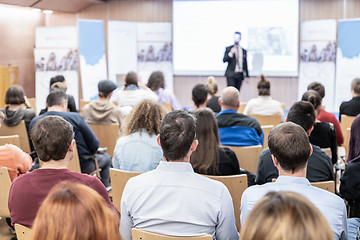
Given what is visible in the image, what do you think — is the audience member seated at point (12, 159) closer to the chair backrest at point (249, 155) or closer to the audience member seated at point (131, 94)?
the chair backrest at point (249, 155)

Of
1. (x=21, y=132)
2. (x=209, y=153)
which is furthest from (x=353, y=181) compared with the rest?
(x=21, y=132)

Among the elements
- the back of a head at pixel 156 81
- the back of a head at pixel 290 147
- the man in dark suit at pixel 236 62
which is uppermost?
the man in dark suit at pixel 236 62

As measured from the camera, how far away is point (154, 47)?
1111 centimetres

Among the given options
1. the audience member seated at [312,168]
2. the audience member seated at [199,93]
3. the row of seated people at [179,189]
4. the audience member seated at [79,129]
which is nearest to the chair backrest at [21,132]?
the audience member seated at [79,129]

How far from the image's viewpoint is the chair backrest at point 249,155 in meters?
3.91

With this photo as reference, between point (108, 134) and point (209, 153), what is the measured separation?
7.53ft

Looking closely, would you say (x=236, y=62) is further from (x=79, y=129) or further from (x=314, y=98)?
(x=79, y=129)

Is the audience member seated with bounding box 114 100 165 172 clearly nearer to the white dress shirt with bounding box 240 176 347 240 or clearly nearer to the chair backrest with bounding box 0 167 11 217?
the chair backrest with bounding box 0 167 11 217

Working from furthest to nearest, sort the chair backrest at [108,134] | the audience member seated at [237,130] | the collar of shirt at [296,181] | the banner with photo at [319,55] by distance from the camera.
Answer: the banner with photo at [319,55]
the chair backrest at [108,134]
the audience member seated at [237,130]
the collar of shirt at [296,181]

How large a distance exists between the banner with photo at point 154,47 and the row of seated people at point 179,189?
8.68 m

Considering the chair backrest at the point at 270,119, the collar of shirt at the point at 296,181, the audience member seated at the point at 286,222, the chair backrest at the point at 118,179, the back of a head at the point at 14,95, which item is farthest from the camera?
the chair backrest at the point at 270,119

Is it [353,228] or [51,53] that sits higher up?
[51,53]

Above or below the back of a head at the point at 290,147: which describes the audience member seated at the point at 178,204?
below

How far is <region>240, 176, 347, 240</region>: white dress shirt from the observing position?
2.11m
